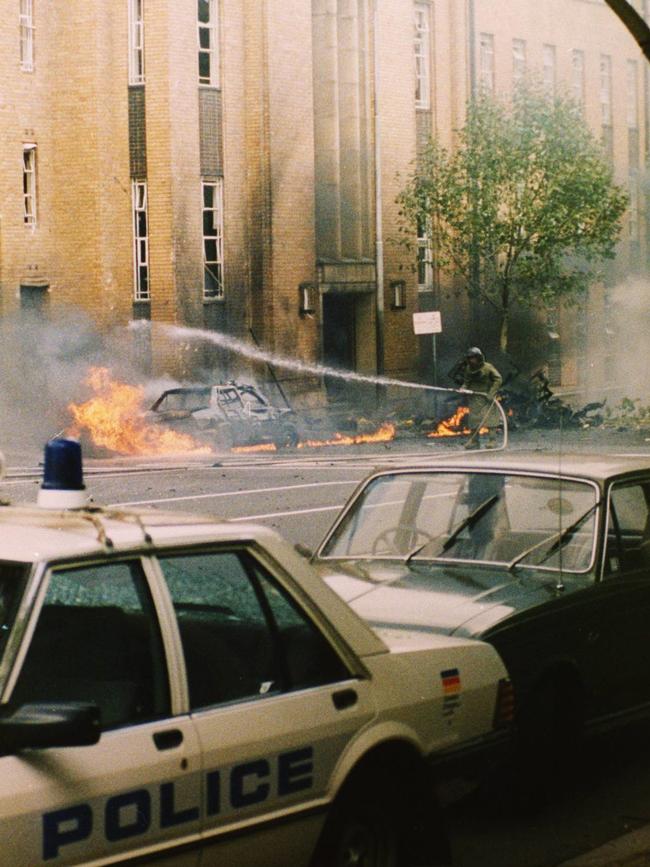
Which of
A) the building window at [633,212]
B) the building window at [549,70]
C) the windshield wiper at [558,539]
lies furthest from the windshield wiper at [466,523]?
the building window at [633,212]

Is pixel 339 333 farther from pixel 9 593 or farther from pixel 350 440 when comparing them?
pixel 9 593

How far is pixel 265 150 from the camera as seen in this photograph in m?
28.2

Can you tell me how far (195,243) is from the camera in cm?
2741

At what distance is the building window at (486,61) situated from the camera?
2764 centimetres

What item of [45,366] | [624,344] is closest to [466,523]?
[45,366]

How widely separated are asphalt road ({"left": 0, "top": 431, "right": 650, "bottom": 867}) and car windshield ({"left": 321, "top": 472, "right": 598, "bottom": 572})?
3.24 feet

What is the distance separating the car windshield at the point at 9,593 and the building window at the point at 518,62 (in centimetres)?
2416

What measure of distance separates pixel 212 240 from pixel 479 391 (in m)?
7.31

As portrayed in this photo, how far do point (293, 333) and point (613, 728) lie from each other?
20.7 m

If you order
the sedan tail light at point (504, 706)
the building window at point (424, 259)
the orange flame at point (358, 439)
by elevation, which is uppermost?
the building window at point (424, 259)

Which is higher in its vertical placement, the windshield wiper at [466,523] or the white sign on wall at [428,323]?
the white sign on wall at [428,323]

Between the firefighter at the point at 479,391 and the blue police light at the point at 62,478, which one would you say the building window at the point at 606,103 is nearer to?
the firefighter at the point at 479,391

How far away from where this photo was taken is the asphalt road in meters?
6.95

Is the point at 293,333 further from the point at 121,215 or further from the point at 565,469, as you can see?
the point at 565,469
